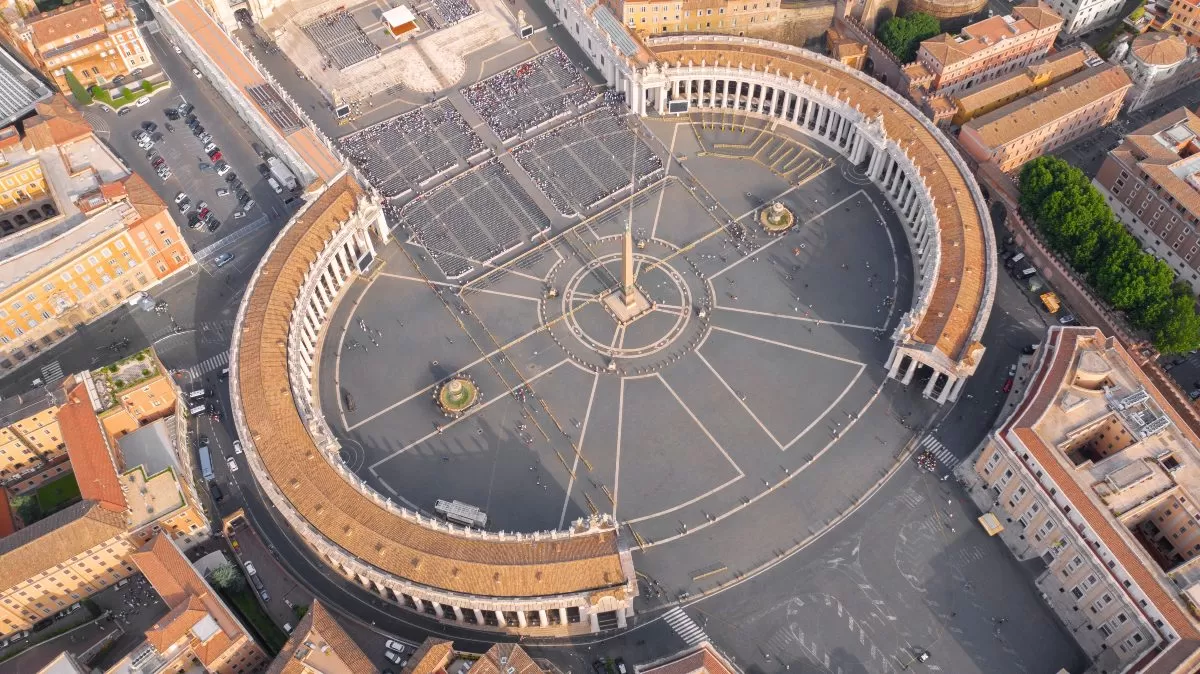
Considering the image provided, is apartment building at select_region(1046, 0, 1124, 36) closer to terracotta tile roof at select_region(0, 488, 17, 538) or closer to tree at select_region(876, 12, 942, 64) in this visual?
tree at select_region(876, 12, 942, 64)

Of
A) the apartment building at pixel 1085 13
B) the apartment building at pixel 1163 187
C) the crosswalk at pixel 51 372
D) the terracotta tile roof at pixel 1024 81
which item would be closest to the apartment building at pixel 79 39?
the crosswalk at pixel 51 372

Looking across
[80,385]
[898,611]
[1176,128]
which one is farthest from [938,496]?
[80,385]

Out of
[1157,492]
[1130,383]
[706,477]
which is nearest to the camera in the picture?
[1157,492]

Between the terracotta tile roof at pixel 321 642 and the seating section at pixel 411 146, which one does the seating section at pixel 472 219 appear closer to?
the seating section at pixel 411 146

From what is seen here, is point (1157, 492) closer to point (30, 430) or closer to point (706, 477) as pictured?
point (706, 477)

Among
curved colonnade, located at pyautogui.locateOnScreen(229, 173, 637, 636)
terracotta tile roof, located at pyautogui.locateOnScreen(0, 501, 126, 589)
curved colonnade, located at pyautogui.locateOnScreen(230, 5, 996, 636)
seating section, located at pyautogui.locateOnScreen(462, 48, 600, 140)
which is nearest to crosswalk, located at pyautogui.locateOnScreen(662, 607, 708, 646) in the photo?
curved colonnade, located at pyautogui.locateOnScreen(229, 173, 637, 636)

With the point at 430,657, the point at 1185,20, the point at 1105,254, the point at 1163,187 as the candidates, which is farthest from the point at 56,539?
the point at 1185,20

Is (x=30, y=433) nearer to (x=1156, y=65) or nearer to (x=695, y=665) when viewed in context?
(x=695, y=665)
